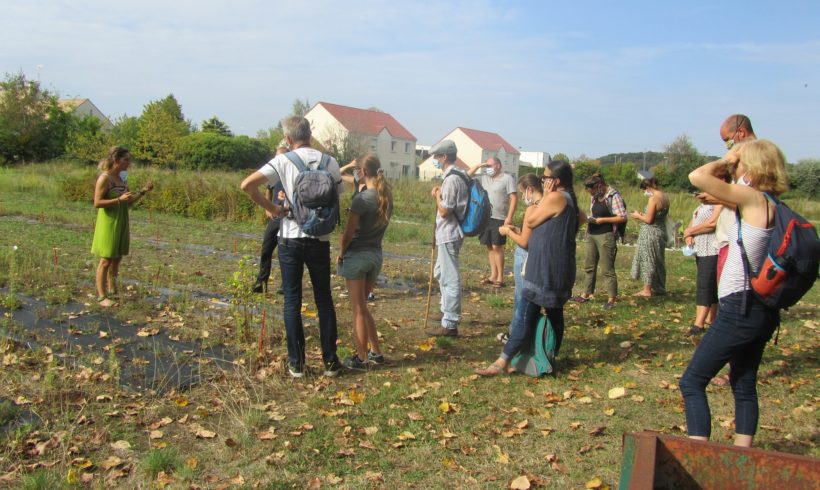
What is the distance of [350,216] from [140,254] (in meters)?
7.08

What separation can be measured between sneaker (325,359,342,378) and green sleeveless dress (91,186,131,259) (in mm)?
3486

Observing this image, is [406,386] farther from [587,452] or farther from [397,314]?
[397,314]

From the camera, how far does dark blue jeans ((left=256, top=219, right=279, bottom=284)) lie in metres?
8.42

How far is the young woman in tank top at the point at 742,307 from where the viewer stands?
353 centimetres

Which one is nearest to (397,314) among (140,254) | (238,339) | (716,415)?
(238,339)

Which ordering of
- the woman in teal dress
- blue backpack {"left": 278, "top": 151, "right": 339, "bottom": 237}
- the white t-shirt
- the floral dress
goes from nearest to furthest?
blue backpack {"left": 278, "top": 151, "right": 339, "bottom": 237} → the white t-shirt → the woman in teal dress → the floral dress

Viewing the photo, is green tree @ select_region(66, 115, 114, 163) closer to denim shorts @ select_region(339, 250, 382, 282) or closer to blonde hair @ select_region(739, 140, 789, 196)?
denim shorts @ select_region(339, 250, 382, 282)

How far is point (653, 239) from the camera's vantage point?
933 cm

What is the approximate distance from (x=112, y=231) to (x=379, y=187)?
12.2 feet

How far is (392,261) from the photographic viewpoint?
12320 millimetres

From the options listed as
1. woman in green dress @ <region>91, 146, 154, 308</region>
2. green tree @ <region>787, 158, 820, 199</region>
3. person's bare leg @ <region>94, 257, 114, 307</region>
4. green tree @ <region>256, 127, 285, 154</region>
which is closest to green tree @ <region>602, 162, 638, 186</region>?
green tree @ <region>787, 158, 820, 199</region>

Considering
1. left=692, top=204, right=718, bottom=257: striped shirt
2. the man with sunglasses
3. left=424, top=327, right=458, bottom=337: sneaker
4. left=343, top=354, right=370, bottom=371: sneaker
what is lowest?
left=343, top=354, right=370, bottom=371: sneaker

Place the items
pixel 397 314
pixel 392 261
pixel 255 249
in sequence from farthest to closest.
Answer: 1. pixel 255 249
2. pixel 392 261
3. pixel 397 314

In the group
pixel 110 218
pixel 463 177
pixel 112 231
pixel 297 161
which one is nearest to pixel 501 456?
pixel 297 161
